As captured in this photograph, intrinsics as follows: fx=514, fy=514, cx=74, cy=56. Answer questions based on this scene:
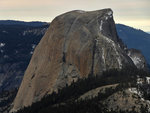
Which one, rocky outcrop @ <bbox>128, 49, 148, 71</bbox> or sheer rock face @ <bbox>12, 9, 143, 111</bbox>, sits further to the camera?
rocky outcrop @ <bbox>128, 49, 148, 71</bbox>

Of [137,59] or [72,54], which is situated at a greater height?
[72,54]

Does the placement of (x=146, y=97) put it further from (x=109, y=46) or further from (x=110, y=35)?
(x=110, y=35)

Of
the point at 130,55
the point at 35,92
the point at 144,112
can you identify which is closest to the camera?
the point at 144,112

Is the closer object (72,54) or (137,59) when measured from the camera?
(72,54)

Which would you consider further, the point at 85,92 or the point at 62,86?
the point at 62,86

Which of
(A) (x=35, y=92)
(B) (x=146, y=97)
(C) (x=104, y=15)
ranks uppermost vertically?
(C) (x=104, y=15)

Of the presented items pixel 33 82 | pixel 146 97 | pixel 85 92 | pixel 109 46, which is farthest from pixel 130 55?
pixel 146 97

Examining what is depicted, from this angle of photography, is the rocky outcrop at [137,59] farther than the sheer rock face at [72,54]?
Yes

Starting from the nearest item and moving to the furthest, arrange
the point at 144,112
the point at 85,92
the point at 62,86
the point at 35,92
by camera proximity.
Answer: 1. the point at 144,112
2. the point at 85,92
3. the point at 62,86
4. the point at 35,92
